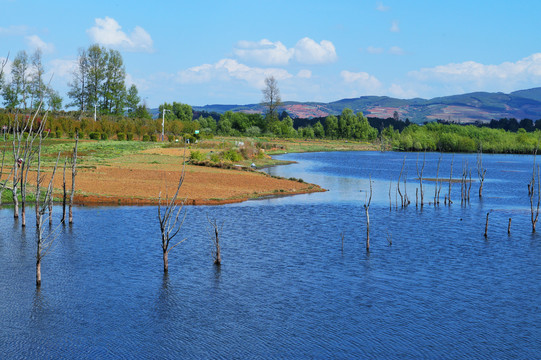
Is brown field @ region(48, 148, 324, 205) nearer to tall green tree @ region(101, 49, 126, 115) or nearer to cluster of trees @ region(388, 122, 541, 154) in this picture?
tall green tree @ region(101, 49, 126, 115)

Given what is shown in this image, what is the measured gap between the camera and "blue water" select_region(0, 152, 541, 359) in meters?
17.0

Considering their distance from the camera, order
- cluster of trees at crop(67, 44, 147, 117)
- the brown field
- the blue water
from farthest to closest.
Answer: cluster of trees at crop(67, 44, 147, 117)
the brown field
the blue water

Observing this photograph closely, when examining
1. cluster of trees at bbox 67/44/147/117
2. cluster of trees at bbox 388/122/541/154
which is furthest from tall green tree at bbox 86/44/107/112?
cluster of trees at bbox 388/122/541/154

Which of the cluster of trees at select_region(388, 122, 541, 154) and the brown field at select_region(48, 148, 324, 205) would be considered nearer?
the brown field at select_region(48, 148, 324, 205)

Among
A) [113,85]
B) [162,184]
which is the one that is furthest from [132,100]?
[162,184]

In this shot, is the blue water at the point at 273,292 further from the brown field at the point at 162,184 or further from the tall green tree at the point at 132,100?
the tall green tree at the point at 132,100

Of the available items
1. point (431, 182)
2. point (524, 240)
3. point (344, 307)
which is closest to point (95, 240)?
point (344, 307)

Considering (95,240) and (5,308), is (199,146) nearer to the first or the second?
(95,240)

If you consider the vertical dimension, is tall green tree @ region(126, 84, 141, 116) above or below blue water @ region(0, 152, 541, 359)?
above

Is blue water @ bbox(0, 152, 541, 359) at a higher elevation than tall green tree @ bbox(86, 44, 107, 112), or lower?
lower

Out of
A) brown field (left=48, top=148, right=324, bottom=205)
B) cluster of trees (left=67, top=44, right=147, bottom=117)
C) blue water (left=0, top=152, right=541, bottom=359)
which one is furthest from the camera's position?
cluster of trees (left=67, top=44, right=147, bottom=117)

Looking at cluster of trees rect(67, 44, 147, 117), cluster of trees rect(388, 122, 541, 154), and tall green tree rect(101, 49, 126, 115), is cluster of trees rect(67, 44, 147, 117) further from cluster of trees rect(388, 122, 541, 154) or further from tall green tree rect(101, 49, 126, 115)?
cluster of trees rect(388, 122, 541, 154)

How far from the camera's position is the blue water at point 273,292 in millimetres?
16984

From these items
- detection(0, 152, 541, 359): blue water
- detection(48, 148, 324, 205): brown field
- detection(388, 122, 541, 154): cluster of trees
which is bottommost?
detection(0, 152, 541, 359): blue water
